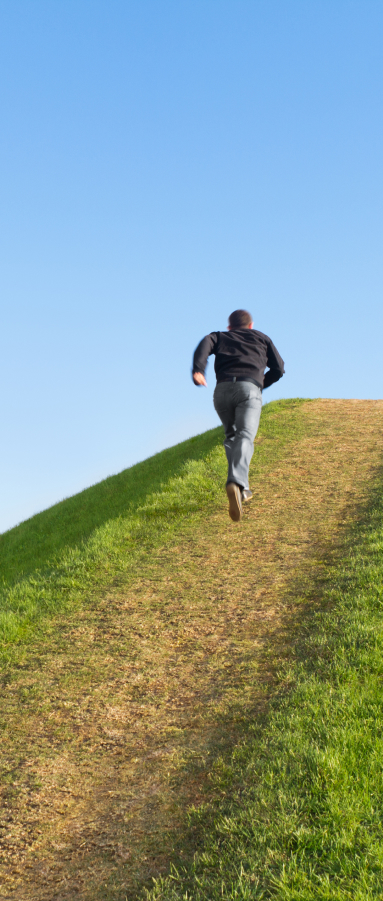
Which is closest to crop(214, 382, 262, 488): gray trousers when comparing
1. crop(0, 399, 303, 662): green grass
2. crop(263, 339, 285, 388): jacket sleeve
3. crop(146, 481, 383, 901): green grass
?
crop(263, 339, 285, 388): jacket sleeve

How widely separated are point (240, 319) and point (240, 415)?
1422 mm

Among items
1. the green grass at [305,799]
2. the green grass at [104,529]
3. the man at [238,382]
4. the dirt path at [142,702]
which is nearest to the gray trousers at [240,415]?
the man at [238,382]

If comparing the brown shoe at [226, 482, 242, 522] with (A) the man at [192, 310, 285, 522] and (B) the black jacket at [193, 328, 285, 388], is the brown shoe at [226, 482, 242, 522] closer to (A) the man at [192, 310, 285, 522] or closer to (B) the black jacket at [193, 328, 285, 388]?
(A) the man at [192, 310, 285, 522]

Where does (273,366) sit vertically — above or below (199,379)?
below

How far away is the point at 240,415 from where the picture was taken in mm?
7664

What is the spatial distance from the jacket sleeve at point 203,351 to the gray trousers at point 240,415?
440 millimetres

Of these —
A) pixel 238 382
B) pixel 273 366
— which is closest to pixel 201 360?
pixel 238 382

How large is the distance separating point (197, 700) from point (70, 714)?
3.64 feet

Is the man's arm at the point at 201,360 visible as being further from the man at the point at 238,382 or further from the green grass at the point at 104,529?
the green grass at the point at 104,529

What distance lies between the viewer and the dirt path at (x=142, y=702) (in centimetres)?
372

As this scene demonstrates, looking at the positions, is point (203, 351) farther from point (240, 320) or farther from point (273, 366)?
point (273, 366)

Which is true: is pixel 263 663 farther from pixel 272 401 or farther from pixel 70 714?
pixel 272 401

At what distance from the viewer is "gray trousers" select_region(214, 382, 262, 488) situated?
292 inches

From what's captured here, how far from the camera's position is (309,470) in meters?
12.3
